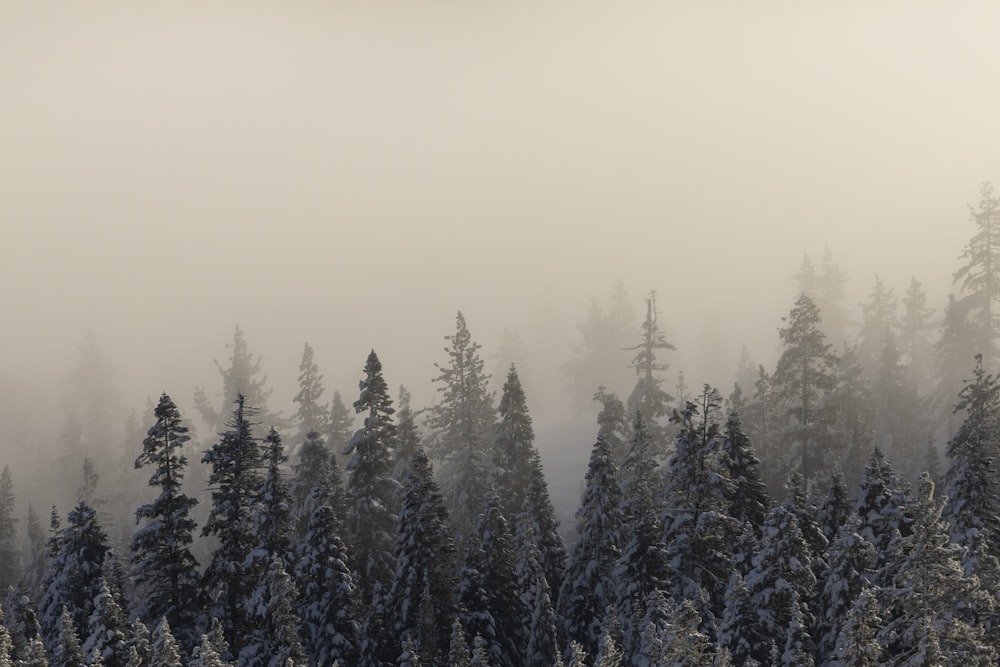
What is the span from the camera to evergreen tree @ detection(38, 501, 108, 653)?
1417 inches

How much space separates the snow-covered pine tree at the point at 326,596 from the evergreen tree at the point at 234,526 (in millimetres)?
2754

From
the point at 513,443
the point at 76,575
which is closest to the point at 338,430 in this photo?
the point at 513,443

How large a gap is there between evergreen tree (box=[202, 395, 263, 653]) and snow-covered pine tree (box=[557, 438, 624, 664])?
590 inches

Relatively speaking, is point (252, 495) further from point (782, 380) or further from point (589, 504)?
point (782, 380)

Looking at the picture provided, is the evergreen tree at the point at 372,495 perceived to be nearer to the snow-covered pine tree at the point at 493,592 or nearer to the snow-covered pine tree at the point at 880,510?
the snow-covered pine tree at the point at 493,592

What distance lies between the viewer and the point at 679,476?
116 feet

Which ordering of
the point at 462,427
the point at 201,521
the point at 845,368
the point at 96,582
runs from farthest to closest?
the point at 201,521 < the point at 845,368 < the point at 462,427 < the point at 96,582

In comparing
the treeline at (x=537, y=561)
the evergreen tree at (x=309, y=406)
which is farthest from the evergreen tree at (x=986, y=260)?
the evergreen tree at (x=309, y=406)

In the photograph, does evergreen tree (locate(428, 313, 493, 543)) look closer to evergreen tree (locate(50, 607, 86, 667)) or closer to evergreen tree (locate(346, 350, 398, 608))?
evergreen tree (locate(346, 350, 398, 608))

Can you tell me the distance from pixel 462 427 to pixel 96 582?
80.4 feet

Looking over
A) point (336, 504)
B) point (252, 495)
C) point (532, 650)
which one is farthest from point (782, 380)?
point (252, 495)

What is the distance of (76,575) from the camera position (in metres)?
36.2

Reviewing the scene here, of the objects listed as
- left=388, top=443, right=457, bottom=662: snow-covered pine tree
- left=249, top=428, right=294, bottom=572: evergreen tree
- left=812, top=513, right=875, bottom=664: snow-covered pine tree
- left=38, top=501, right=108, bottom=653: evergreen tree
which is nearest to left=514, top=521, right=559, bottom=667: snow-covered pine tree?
left=388, top=443, right=457, bottom=662: snow-covered pine tree

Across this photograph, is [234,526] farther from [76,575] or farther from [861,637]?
[861,637]
